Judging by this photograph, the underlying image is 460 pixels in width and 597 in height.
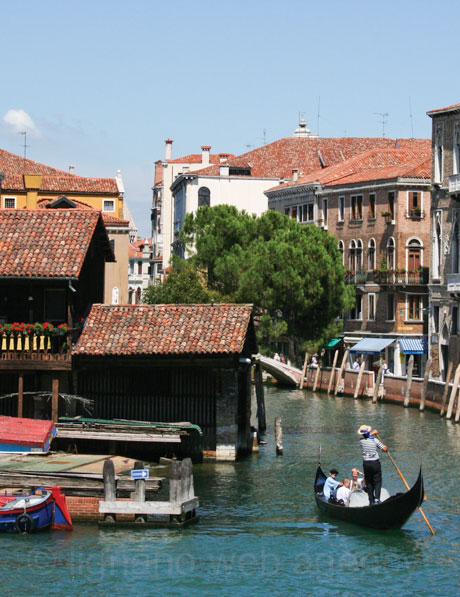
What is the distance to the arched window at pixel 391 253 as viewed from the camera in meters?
72.1

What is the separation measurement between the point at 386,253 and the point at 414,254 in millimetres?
1853

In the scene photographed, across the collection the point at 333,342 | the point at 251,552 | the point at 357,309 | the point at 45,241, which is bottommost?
the point at 251,552

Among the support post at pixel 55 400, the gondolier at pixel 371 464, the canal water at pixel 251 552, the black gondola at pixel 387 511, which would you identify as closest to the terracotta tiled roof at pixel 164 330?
the support post at pixel 55 400

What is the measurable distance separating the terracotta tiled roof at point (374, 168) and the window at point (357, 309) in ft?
23.3

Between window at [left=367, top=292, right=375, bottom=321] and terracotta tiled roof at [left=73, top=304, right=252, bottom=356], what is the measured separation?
40621mm

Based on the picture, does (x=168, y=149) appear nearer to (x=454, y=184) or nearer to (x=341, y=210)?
(x=341, y=210)

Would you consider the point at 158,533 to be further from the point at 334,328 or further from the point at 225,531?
the point at 334,328

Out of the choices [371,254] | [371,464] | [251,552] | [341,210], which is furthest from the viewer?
[341,210]

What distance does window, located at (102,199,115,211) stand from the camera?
6551 cm

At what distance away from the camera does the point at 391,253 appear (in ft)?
237

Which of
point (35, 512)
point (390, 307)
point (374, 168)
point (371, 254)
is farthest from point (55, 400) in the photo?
point (374, 168)

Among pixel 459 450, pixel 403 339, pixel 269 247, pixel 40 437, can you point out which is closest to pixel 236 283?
pixel 269 247

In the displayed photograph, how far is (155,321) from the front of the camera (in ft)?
109

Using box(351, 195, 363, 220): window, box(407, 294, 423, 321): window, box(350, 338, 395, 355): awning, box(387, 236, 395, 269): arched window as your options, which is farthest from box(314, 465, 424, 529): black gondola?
box(351, 195, 363, 220): window
